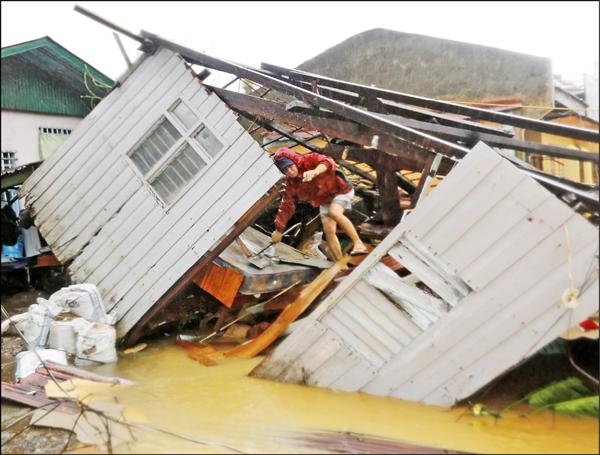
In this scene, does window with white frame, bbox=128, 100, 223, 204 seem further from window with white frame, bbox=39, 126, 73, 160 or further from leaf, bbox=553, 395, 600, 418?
window with white frame, bbox=39, 126, 73, 160

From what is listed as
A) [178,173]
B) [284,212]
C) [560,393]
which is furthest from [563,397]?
[178,173]

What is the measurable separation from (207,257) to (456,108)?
180 inches

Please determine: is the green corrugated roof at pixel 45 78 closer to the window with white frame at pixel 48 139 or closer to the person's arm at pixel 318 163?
the window with white frame at pixel 48 139

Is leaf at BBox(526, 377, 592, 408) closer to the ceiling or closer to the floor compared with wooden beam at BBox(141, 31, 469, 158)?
closer to the floor

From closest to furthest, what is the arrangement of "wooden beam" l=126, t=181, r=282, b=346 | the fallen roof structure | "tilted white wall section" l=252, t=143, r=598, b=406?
"tilted white wall section" l=252, t=143, r=598, b=406 → "wooden beam" l=126, t=181, r=282, b=346 → the fallen roof structure

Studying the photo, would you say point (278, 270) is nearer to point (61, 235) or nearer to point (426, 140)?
point (426, 140)

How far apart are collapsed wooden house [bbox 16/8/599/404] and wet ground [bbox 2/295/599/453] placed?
0.92 feet

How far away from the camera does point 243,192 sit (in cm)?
682

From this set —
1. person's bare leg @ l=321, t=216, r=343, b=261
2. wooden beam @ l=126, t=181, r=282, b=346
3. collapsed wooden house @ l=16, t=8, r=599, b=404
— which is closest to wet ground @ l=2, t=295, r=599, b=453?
collapsed wooden house @ l=16, t=8, r=599, b=404

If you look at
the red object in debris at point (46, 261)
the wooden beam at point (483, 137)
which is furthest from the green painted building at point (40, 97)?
the wooden beam at point (483, 137)

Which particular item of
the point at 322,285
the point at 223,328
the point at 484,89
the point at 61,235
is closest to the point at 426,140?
the point at 322,285

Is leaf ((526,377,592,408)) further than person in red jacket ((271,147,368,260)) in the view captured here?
No

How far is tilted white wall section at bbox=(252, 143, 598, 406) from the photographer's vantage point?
14.8ft

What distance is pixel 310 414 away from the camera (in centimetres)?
518
